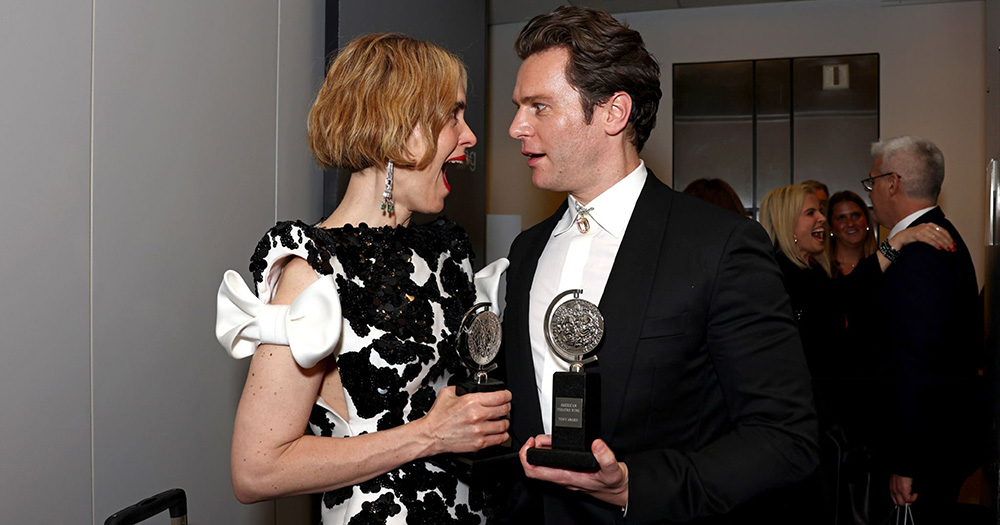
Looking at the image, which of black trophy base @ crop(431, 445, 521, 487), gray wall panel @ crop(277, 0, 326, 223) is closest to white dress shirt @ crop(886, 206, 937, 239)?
gray wall panel @ crop(277, 0, 326, 223)

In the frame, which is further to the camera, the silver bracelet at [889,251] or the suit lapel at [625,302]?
the silver bracelet at [889,251]

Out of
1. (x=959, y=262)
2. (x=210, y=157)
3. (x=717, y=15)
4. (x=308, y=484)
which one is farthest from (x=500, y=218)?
(x=308, y=484)

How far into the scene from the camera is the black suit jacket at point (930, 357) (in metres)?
3.71

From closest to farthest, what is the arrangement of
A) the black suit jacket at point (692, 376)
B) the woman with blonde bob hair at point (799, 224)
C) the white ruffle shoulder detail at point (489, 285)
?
the black suit jacket at point (692, 376) → the white ruffle shoulder detail at point (489, 285) → the woman with blonde bob hair at point (799, 224)

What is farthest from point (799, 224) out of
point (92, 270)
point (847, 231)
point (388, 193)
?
point (92, 270)

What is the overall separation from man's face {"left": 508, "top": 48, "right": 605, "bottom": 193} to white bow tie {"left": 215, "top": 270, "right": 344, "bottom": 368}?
2.38 feet

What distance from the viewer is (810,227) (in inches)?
188

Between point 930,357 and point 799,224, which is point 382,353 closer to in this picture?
point 930,357

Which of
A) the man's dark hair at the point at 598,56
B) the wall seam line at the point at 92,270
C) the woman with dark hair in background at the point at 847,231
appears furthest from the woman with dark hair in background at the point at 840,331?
the wall seam line at the point at 92,270

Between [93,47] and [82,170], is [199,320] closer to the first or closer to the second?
[82,170]

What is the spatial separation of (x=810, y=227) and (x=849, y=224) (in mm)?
876

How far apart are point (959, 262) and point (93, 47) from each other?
12.2ft

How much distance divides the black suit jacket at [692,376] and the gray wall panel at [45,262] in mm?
1203

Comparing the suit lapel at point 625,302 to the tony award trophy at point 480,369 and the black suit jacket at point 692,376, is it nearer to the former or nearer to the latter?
the black suit jacket at point 692,376
